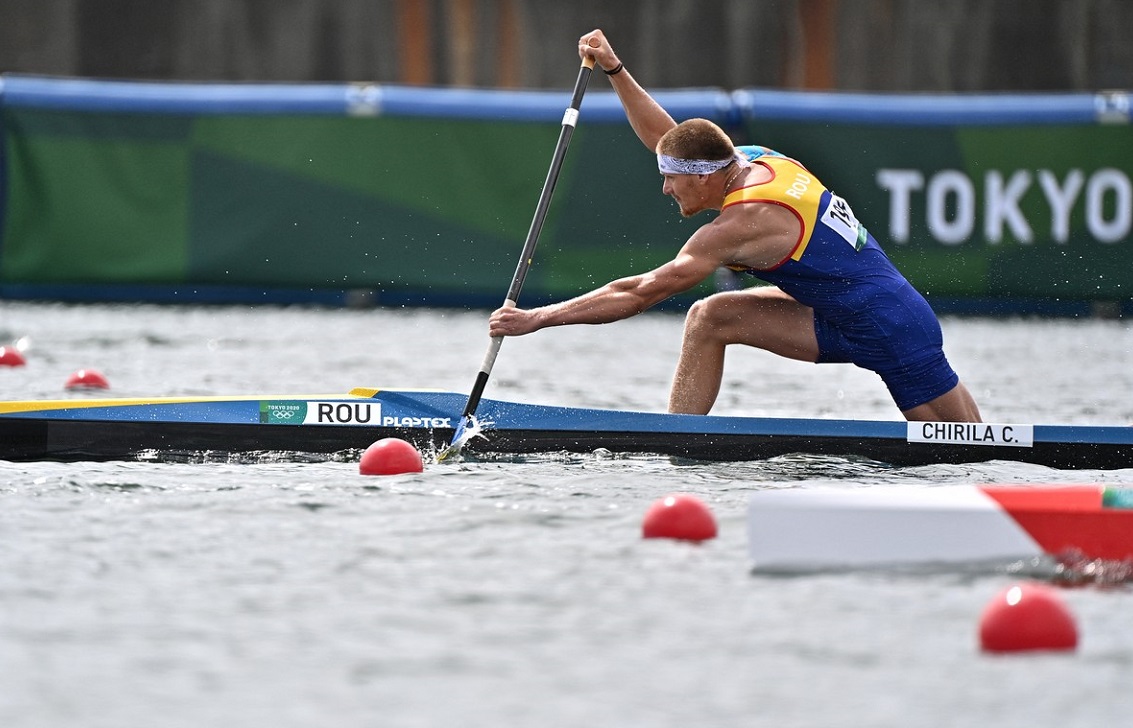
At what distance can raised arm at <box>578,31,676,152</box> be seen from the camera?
303 inches

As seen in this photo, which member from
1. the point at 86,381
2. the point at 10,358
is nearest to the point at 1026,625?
the point at 86,381

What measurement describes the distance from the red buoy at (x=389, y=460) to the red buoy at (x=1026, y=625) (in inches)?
112

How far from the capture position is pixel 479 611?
4418 millimetres

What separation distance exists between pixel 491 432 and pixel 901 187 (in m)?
7.40

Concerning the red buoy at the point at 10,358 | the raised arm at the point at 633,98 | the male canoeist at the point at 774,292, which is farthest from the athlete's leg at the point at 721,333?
the red buoy at the point at 10,358

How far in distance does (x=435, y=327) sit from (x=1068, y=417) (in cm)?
542

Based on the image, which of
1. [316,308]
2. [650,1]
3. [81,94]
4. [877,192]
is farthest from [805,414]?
[650,1]

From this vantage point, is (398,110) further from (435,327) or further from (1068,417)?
(1068,417)

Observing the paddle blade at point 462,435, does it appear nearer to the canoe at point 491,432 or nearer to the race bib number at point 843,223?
the canoe at point 491,432

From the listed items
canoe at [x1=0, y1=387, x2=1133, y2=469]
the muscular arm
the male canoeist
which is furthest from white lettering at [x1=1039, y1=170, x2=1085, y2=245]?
the muscular arm

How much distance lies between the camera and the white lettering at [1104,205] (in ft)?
44.3

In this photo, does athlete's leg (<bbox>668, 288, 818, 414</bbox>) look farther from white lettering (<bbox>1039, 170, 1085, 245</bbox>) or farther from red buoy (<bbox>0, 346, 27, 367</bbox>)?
white lettering (<bbox>1039, 170, 1085, 245</bbox>)

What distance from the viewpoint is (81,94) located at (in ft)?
46.2

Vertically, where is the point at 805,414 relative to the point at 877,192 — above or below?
below
